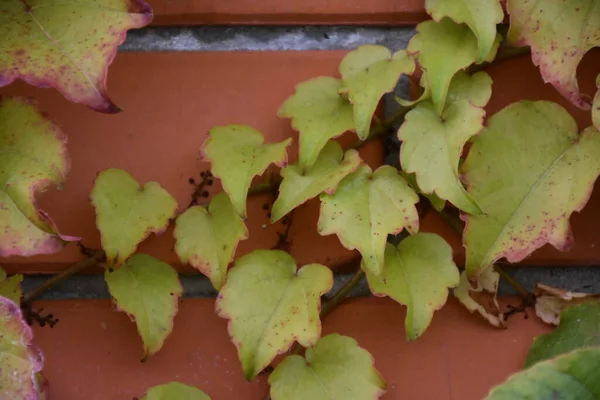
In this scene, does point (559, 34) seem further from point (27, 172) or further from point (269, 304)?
point (27, 172)

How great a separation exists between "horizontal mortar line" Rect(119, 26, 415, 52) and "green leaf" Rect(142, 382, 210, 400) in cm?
30

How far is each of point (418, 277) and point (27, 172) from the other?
1.08ft

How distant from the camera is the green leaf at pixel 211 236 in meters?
0.67

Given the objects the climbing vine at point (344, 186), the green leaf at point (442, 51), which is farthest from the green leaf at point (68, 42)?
the green leaf at point (442, 51)

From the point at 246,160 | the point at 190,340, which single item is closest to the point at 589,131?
the point at 246,160

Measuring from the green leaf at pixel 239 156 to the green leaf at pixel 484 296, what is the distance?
0.20 metres

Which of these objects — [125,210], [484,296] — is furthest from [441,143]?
[125,210]

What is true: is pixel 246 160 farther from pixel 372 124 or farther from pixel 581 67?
pixel 581 67

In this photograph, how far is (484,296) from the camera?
2.35 feet

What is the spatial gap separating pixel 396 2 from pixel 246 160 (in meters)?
0.20

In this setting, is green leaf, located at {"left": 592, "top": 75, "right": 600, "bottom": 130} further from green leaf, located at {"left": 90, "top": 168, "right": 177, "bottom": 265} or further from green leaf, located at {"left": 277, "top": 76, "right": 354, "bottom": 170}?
green leaf, located at {"left": 90, "top": 168, "right": 177, "bottom": 265}

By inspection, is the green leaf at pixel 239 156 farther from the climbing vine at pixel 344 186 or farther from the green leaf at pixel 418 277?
the green leaf at pixel 418 277

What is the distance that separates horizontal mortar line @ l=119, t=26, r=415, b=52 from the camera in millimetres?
724

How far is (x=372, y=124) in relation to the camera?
2.34ft
